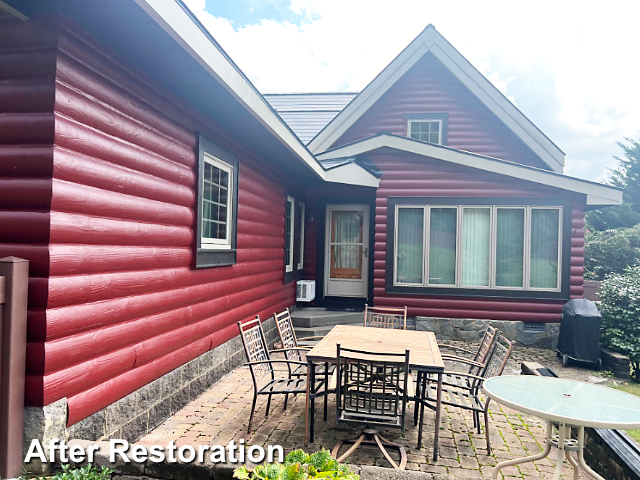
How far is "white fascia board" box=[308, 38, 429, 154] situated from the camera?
9523mm

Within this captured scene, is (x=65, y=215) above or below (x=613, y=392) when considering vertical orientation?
above

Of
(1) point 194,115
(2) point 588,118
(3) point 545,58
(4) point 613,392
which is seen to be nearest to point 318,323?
(1) point 194,115

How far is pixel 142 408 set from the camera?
336 cm

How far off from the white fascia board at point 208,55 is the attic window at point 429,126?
5.85 metres

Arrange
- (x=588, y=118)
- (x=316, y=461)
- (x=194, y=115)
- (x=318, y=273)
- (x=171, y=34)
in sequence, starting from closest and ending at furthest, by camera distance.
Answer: (x=316, y=461), (x=171, y=34), (x=194, y=115), (x=318, y=273), (x=588, y=118)

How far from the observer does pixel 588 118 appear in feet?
296

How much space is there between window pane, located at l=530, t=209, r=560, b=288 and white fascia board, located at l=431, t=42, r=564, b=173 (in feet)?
8.42

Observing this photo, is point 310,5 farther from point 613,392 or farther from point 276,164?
point 613,392

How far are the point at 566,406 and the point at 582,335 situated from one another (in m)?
4.85

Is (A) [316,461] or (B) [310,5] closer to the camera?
(A) [316,461]

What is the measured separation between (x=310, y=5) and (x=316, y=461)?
61.0 m

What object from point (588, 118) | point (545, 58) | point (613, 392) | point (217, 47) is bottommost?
point (613, 392)

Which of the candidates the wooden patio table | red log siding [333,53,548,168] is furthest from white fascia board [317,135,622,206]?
the wooden patio table

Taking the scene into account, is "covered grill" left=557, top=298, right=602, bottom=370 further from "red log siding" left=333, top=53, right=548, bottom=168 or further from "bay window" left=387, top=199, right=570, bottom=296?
"red log siding" left=333, top=53, right=548, bottom=168
